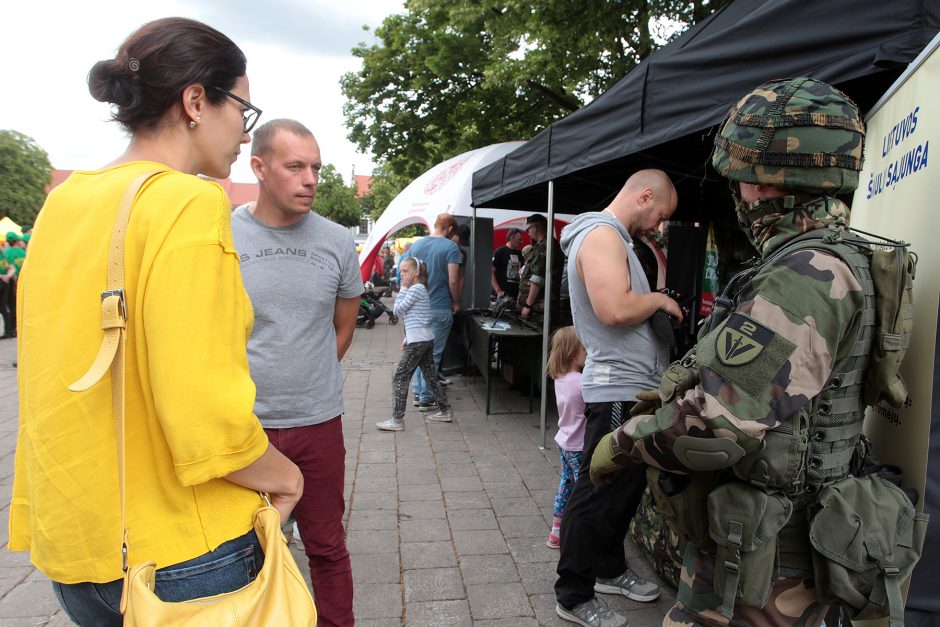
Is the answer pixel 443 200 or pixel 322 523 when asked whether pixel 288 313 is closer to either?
pixel 322 523

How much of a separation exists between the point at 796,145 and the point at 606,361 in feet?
4.02

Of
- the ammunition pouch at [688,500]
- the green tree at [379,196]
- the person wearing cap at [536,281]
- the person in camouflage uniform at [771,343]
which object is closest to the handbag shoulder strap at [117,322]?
the person in camouflage uniform at [771,343]

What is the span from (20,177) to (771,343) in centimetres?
4025

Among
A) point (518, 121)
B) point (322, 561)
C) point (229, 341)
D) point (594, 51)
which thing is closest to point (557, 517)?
point (322, 561)

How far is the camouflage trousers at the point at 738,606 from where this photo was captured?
1466 millimetres

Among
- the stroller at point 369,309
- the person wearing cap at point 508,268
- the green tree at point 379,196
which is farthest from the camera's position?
the green tree at point 379,196

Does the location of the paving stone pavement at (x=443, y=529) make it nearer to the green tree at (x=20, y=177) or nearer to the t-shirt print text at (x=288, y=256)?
the t-shirt print text at (x=288, y=256)

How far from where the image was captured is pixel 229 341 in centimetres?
102

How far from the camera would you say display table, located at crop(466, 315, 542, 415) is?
5.86 meters

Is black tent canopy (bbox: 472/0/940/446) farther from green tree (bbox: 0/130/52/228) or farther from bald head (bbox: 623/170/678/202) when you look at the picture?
green tree (bbox: 0/130/52/228)

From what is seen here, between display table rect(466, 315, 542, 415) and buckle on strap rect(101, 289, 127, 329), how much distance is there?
495 cm

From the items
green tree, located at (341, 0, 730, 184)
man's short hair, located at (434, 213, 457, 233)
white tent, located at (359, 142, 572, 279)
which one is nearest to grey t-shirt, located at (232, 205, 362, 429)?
man's short hair, located at (434, 213, 457, 233)

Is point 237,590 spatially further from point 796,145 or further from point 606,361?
point 606,361

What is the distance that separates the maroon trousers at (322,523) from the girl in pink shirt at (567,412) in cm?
133
